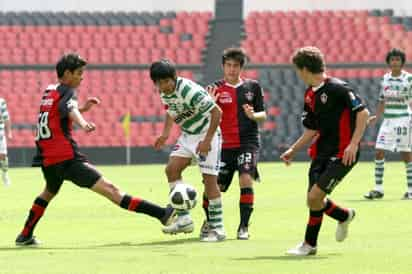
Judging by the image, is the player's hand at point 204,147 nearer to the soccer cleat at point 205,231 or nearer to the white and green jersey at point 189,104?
the white and green jersey at point 189,104

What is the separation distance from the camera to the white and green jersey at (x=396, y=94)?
17.5 m

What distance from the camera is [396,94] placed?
58.1 feet

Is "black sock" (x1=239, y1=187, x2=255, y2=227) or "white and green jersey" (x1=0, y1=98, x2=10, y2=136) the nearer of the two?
"black sock" (x1=239, y1=187, x2=255, y2=227)

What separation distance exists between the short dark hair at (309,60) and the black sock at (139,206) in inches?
87.1

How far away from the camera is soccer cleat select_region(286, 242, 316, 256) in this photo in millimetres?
9664

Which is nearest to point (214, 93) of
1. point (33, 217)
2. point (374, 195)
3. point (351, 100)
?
point (33, 217)

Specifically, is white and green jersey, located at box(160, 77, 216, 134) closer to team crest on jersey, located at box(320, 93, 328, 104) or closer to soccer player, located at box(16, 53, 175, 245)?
soccer player, located at box(16, 53, 175, 245)

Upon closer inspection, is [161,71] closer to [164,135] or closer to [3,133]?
[164,135]

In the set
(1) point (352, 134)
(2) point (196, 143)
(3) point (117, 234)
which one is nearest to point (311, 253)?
(1) point (352, 134)

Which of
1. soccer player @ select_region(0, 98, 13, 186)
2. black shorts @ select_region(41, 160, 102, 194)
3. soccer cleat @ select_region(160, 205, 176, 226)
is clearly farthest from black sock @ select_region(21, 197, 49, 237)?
soccer player @ select_region(0, 98, 13, 186)

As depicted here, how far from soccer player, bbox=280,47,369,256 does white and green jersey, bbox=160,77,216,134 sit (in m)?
1.29

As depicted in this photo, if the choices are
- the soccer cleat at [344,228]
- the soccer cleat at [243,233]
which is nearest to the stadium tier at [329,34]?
the soccer cleat at [243,233]

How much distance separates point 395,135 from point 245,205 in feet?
21.7

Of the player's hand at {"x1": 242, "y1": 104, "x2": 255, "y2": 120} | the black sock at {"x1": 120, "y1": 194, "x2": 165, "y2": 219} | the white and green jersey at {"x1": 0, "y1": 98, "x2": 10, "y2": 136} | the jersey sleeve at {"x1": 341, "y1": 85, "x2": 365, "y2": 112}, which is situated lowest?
the white and green jersey at {"x1": 0, "y1": 98, "x2": 10, "y2": 136}
